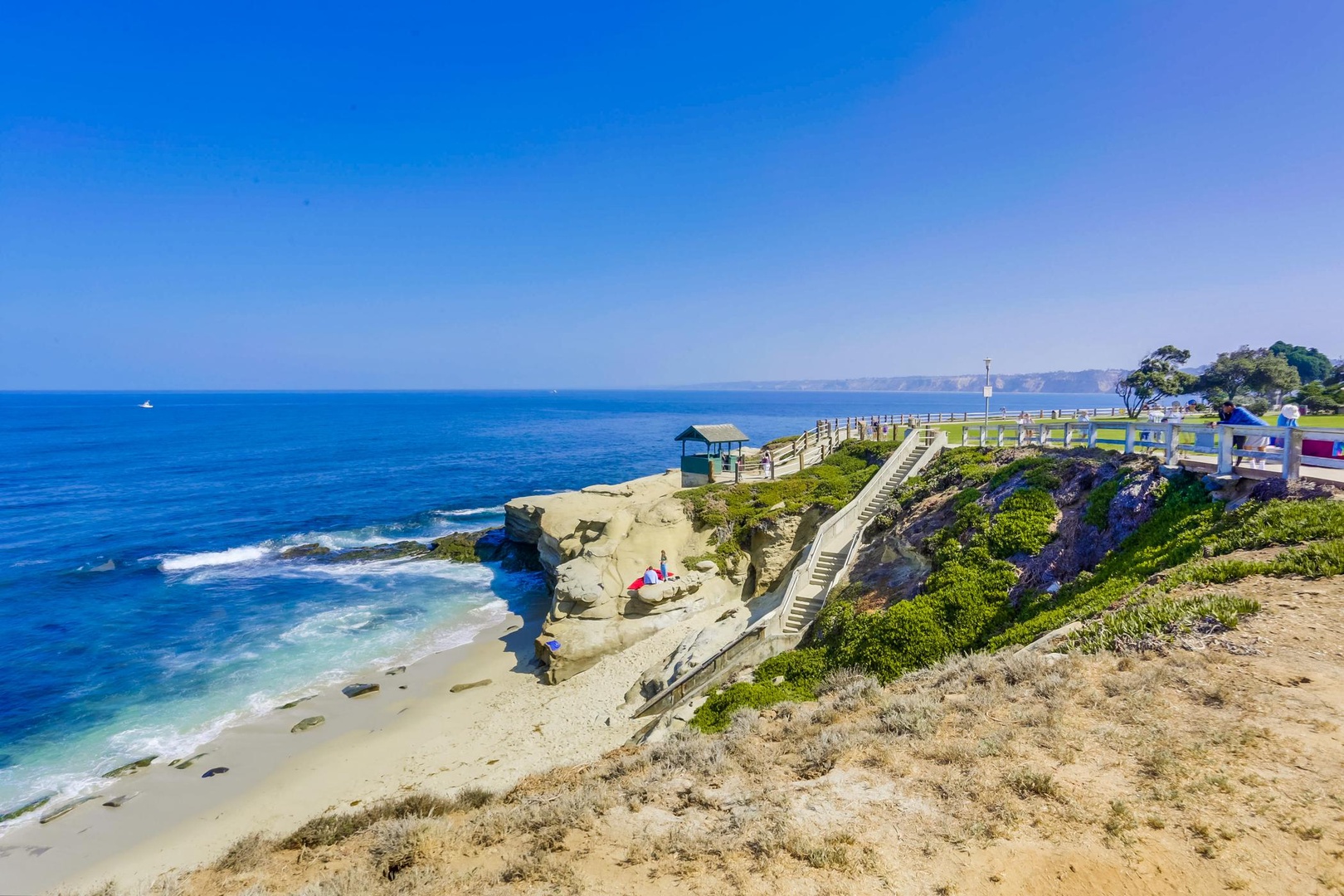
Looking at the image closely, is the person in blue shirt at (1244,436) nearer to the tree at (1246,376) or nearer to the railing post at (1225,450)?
the railing post at (1225,450)

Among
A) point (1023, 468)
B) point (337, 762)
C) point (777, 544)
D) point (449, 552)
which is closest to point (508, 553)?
point (449, 552)

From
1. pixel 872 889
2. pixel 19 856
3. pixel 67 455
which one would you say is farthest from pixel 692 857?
pixel 67 455

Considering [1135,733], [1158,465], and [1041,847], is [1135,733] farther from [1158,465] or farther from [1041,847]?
[1158,465]

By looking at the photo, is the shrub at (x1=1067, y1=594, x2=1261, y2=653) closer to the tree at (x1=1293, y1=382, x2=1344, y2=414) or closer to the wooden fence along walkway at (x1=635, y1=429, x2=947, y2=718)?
the wooden fence along walkway at (x1=635, y1=429, x2=947, y2=718)

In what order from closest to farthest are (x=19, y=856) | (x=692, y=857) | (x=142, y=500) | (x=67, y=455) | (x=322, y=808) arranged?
(x=692, y=857)
(x=19, y=856)
(x=322, y=808)
(x=142, y=500)
(x=67, y=455)

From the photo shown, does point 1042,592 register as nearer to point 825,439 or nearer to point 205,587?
point 825,439
